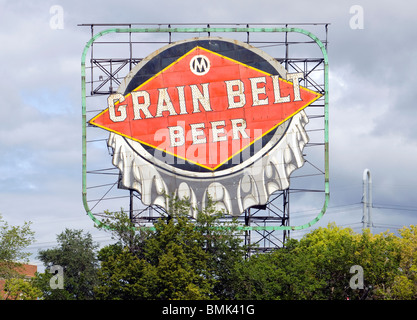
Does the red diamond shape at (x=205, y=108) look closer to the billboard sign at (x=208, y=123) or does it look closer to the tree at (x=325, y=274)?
the billboard sign at (x=208, y=123)

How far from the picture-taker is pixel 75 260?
4114 inches

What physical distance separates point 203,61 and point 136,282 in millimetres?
18843

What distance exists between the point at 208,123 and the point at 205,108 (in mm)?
1244

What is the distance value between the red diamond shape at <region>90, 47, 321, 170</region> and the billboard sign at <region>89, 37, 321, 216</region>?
0.26 feet

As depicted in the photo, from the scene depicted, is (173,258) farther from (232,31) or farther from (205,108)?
(232,31)

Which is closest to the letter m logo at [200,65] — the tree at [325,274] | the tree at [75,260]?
the tree at [325,274]

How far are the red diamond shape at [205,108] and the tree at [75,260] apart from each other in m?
23.9

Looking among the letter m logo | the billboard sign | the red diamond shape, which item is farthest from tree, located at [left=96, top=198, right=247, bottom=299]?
the letter m logo

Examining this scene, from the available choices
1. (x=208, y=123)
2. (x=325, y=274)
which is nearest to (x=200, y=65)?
(x=208, y=123)

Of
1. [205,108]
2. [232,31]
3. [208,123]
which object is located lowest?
[208,123]

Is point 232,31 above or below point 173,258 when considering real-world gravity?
above

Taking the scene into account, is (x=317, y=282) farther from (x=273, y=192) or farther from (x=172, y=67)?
(x=172, y=67)

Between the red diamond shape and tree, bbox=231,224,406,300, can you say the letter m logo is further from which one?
tree, bbox=231,224,406,300

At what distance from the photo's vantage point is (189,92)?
257 ft
